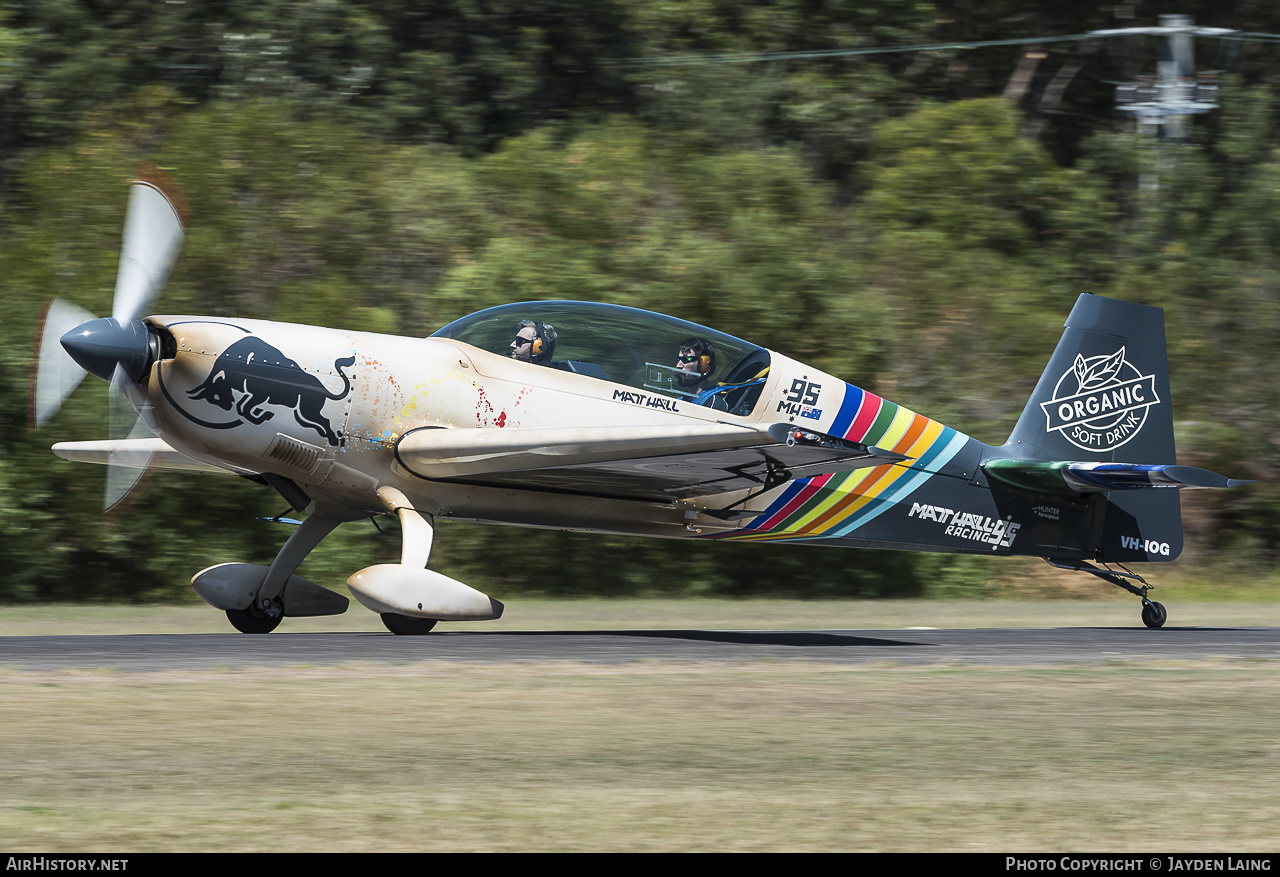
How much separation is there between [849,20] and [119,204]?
2092 centimetres

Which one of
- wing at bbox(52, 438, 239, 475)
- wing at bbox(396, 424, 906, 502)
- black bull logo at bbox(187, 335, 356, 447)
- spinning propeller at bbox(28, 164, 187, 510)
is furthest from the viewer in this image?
wing at bbox(52, 438, 239, 475)

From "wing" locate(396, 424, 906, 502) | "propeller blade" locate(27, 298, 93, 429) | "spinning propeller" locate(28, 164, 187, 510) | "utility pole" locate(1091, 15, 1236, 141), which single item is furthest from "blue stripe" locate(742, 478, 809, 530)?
"utility pole" locate(1091, 15, 1236, 141)

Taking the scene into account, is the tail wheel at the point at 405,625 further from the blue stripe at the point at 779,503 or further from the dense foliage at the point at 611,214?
the dense foliage at the point at 611,214

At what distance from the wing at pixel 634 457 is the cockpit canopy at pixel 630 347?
75cm

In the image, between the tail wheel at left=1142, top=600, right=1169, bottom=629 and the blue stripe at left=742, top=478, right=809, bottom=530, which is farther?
the tail wheel at left=1142, top=600, right=1169, bottom=629

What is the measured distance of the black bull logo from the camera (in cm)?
958

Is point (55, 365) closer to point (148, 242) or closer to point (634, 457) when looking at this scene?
point (148, 242)

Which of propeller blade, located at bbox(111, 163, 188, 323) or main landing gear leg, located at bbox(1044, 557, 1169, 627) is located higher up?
propeller blade, located at bbox(111, 163, 188, 323)

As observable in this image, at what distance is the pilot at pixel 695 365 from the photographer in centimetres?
1084

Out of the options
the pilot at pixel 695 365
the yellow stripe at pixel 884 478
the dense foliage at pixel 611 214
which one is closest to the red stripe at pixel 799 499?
the yellow stripe at pixel 884 478

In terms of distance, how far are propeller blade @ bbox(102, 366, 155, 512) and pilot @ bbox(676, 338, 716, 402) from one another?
4003 mm

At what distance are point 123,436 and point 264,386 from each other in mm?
1763

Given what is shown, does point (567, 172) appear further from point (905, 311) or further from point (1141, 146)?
point (1141, 146)

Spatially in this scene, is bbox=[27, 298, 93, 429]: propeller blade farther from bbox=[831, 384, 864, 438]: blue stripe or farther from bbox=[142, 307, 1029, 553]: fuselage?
bbox=[831, 384, 864, 438]: blue stripe
